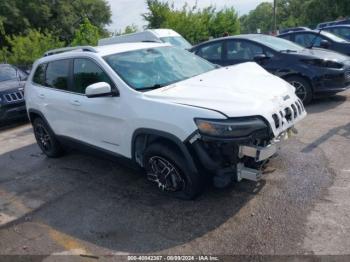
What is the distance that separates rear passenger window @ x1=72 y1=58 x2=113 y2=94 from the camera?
4.75 meters

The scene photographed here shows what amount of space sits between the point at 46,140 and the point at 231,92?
12.1 feet

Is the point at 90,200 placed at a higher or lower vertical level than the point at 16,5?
lower

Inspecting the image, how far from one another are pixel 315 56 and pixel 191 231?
5.19 metres

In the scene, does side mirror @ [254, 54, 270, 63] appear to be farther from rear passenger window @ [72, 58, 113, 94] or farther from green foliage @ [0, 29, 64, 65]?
green foliage @ [0, 29, 64, 65]

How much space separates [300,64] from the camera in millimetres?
7465

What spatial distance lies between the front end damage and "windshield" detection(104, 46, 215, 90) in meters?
1.10

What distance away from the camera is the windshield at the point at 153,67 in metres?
4.51

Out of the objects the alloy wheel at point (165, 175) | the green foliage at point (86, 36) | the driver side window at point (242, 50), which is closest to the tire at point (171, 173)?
the alloy wheel at point (165, 175)

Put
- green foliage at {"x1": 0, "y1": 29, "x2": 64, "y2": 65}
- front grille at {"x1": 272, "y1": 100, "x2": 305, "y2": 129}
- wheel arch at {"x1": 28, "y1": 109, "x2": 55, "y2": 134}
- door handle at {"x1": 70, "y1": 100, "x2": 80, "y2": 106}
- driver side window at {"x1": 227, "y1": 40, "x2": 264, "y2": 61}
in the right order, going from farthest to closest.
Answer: green foliage at {"x1": 0, "y1": 29, "x2": 64, "y2": 65} → driver side window at {"x1": 227, "y1": 40, "x2": 264, "y2": 61} → wheel arch at {"x1": 28, "y1": 109, "x2": 55, "y2": 134} → door handle at {"x1": 70, "y1": 100, "x2": 80, "y2": 106} → front grille at {"x1": 272, "y1": 100, "x2": 305, "y2": 129}

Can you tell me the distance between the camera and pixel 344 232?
338cm

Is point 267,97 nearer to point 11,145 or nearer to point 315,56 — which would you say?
point 315,56

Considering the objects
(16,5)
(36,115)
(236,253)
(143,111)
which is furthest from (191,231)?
(16,5)

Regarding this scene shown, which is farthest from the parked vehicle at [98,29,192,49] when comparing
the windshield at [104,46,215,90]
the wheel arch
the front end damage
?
the front end damage

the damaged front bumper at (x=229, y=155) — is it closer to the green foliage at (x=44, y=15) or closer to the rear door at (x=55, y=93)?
the rear door at (x=55, y=93)
